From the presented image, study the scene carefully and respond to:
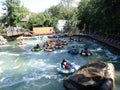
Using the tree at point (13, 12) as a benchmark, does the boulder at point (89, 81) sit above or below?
below

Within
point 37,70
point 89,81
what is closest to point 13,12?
point 37,70

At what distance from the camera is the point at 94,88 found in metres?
16.1

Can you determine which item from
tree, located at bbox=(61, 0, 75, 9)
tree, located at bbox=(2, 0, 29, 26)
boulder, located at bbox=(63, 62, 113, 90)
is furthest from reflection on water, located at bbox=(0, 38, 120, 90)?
tree, located at bbox=(61, 0, 75, 9)

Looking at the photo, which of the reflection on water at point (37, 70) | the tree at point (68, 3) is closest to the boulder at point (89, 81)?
the reflection on water at point (37, 70)

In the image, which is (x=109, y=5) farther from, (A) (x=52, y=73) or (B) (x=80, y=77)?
(B) (x=80, y=77)

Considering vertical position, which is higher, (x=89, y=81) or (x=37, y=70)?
(x=89, y=81)

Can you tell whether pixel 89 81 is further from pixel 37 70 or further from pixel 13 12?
pixel 13 12

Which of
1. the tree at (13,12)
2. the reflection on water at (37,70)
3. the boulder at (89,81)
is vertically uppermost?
the tree at (13,12)

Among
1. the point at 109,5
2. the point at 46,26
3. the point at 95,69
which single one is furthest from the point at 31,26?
the point at 95,69

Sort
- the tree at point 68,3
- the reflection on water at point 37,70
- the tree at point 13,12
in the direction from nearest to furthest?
the reflection on water at point 37,70 → the tree at point 13,12 → the tree at point 68,3

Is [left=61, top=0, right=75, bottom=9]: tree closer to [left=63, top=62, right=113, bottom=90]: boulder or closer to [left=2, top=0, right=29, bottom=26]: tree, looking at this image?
[left=2, top=0, right=29, bottom=26]: tree

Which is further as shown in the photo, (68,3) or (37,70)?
(68,3)

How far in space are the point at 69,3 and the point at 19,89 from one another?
83980 millimetres

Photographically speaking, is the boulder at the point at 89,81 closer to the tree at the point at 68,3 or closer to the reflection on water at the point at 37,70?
the reflection on water at the point at 37,70
